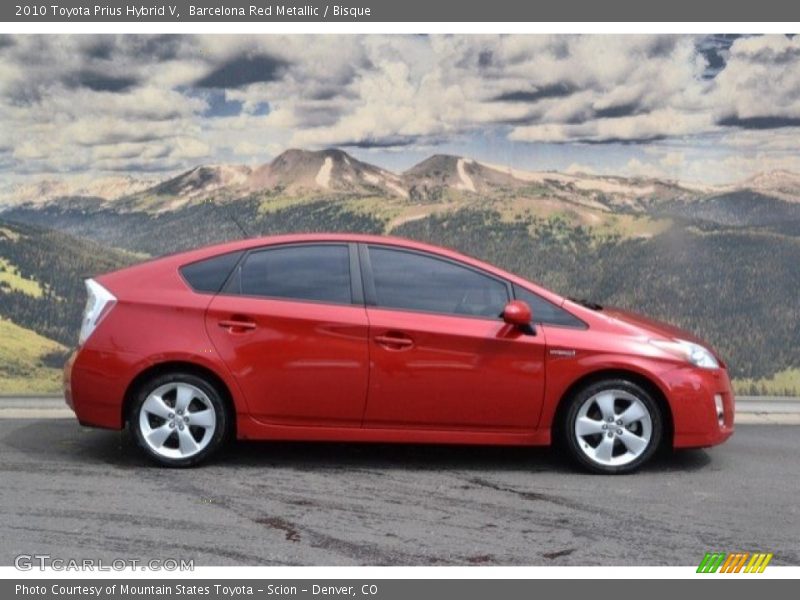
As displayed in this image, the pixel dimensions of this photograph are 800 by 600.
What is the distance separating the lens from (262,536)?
5.38 m

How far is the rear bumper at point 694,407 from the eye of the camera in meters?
6.46

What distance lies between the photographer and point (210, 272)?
21.7 feet

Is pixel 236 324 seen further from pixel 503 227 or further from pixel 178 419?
pixel 503 227

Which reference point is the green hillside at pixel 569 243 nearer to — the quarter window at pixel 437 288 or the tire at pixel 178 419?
the quarter window at pixel 437 288

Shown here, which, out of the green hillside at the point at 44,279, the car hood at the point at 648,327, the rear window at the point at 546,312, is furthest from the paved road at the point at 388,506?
the green hillside at the point at 44,279

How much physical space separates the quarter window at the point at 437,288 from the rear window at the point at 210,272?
88 cm

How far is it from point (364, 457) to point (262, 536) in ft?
5.57

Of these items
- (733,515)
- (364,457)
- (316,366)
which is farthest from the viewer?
(364,457)

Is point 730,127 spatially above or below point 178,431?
above

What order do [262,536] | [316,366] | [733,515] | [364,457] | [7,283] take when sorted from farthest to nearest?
[7,283] < [364,457] < [316,366] < [733,515] < [262,536]

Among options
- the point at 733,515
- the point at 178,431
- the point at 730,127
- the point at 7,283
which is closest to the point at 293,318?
the point at 178,431

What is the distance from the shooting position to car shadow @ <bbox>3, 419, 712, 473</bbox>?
267 inches

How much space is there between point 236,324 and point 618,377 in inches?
91.1

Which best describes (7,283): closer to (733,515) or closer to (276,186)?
(276,186)
